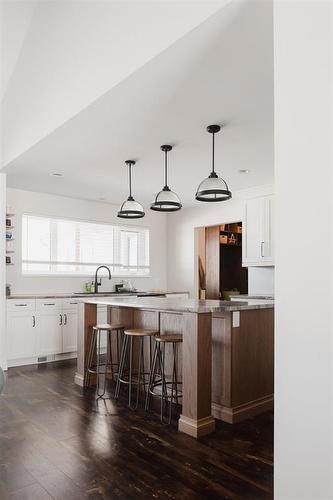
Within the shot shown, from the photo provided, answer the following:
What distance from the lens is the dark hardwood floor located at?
2.17m

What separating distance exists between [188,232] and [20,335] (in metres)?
3.60

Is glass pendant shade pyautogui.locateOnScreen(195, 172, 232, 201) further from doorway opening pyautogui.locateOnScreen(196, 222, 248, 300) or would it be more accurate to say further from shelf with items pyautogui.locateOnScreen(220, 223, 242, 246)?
shelf with items pyautogui.locateOnScreen(220, 223, 242, 246)

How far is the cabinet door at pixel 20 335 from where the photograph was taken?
17.0 ft

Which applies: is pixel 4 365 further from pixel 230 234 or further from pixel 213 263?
pixel 230 234

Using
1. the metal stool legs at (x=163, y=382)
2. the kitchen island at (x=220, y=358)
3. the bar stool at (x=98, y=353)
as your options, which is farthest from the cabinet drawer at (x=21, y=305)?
the metal stool legs at (x=163, y=382)

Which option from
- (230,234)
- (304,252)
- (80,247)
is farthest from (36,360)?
(304,252)

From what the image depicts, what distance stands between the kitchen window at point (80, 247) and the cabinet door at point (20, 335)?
0.99m

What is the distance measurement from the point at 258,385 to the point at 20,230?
424 cm

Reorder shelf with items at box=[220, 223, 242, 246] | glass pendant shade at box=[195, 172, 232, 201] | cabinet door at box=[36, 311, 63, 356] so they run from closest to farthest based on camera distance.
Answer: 1. glass pendant shade at box=[195, 172, 232, 201]
2. cabinet door at box=[36, 311, 63, 356]
3. shelf with items at box=[220, 223, 242, 246]

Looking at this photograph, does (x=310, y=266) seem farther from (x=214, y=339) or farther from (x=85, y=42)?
(x=85, y=42)

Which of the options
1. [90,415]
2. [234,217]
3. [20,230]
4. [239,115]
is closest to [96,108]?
[239,115]

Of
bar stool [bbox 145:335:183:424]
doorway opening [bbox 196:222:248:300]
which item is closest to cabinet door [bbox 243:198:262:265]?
doorway opening [bbox 196:222:248:300]

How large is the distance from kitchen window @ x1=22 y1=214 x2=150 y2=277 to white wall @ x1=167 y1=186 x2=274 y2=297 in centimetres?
54

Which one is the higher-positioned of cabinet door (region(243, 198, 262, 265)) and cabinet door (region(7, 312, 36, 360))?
cabinet door (region(243, 198, 262, 265))
